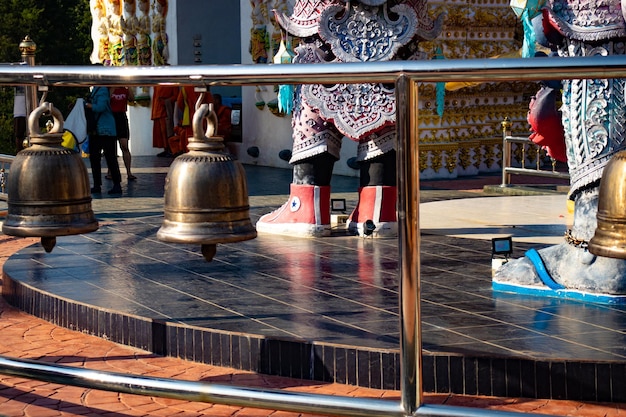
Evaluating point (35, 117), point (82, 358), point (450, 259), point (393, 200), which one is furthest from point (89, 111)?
point (35, 117)

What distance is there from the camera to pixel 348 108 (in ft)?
29.6

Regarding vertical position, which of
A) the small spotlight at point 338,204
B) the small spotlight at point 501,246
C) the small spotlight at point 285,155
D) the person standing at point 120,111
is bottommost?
the small spotlight at point 501,246

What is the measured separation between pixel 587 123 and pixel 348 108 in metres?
2.77

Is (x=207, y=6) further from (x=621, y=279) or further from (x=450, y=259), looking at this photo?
(x=621, y=279)

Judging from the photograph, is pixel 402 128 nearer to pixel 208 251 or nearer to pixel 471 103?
pixel 208 251

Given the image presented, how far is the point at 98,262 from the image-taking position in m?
8.27

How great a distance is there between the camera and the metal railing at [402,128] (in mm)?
3379

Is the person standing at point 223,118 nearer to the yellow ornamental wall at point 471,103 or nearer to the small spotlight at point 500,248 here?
the yellow ornamental wall at point 471,103

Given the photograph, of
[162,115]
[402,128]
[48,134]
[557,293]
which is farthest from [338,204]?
[162,115]

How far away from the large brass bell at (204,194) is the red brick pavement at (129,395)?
1.54 m

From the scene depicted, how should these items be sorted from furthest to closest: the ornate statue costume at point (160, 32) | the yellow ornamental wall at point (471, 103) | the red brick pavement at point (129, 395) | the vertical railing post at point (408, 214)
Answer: the ornate statue costume at point (160, 32), the yellow ornamental wall at point (471, 103), the red brick pavement at point (129, 395), the vertical railing post at point (408, 214)

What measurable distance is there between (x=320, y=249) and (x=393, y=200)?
87 cm

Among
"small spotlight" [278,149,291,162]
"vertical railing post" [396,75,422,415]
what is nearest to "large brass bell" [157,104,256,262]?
"vertical railing post" [396,75,422,415]

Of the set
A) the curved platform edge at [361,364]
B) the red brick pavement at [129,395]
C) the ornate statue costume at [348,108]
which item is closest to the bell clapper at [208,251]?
the red brick pavement at [129,395]
